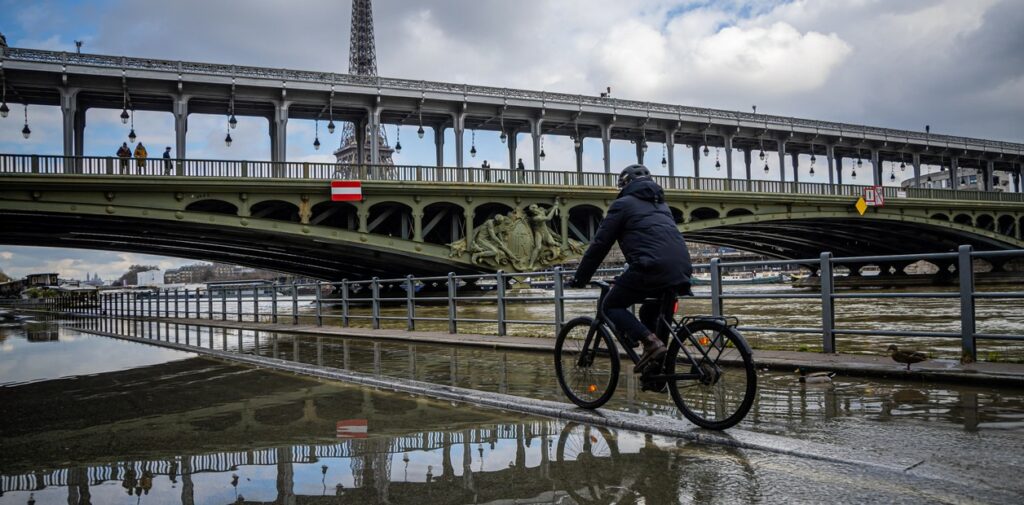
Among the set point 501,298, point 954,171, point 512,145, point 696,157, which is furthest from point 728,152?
point 501,298

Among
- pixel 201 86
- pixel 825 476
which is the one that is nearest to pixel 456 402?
pixel 825 476

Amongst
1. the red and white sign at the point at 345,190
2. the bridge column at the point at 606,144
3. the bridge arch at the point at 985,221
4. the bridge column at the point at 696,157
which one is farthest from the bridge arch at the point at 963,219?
the red and white sign at the point at 345,190

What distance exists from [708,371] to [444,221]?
34.5 meters

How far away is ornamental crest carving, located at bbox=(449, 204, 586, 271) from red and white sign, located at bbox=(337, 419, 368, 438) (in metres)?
29.9

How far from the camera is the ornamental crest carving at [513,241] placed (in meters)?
35.9

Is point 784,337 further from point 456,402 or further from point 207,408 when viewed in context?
point 207,408

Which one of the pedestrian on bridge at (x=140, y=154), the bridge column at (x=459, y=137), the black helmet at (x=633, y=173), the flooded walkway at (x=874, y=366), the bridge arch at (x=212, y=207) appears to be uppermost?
the bridge column at (x=459, y=137)

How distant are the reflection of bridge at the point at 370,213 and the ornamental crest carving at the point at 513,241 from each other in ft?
2.01

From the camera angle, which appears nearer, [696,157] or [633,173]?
[633,173]

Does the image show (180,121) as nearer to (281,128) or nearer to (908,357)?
(281,128)

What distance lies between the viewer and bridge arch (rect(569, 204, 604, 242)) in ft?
131

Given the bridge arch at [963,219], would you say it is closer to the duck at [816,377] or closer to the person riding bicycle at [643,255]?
the duck at [816,377]

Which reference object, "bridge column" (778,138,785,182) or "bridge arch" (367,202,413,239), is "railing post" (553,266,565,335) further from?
"bridge column" (778,138,785,182)

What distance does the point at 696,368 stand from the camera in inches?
199
